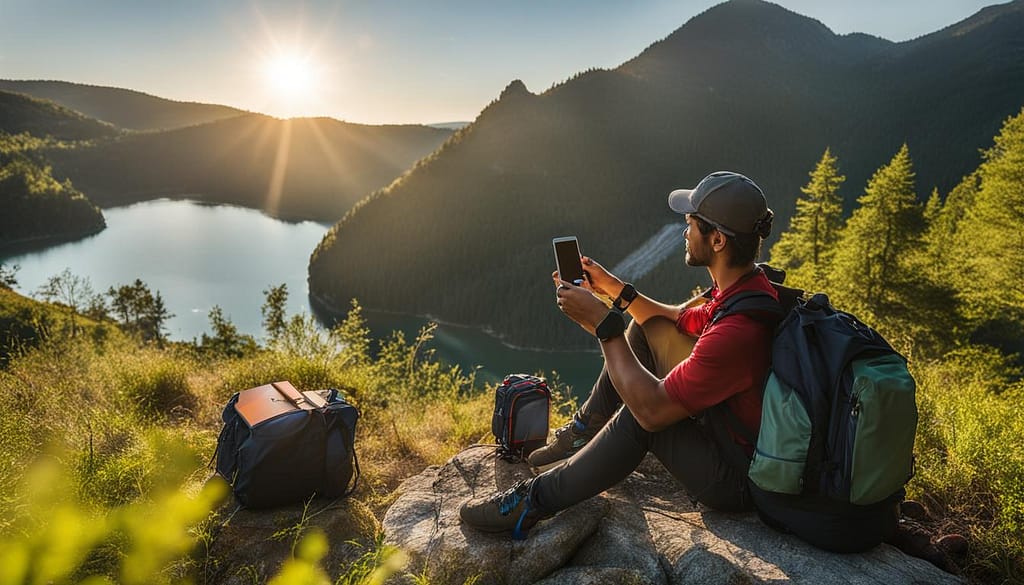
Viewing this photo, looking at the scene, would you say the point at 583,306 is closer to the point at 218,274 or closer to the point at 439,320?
the point at 439,320

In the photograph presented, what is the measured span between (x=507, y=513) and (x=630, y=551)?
0.75m

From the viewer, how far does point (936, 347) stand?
16.0m

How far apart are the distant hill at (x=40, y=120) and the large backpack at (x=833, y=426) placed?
813ft

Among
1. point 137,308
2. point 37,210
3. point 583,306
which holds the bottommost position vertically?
point 137,308

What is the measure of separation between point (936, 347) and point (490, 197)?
348 feet

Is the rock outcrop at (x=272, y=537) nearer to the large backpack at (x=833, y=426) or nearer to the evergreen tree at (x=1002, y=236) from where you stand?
the large backpack at (x=833, y=426)

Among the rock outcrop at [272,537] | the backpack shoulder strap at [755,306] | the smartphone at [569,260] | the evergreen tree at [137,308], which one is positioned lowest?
the evergreen tree at [137,308]

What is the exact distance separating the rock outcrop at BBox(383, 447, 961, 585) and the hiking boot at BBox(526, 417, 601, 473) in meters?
0.42

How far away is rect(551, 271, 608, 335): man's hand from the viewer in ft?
9.12

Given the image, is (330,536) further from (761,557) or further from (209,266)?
(209,266)

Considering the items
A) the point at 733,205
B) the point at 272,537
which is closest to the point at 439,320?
the point at 272,537

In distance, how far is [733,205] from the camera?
262 centimetres

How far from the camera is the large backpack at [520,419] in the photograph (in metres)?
4.07

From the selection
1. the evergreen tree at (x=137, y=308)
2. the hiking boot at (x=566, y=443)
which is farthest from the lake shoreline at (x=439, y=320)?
the hiking boot at (x=566, y=443)
